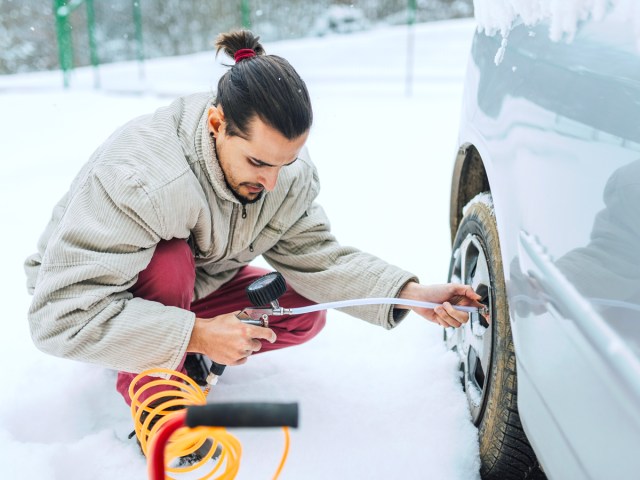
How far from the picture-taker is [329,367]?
197 centimetres

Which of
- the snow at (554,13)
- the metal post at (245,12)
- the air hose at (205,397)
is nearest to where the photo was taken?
the snow at (554,13)

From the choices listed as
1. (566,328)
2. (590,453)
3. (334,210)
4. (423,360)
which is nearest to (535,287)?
(566,328)

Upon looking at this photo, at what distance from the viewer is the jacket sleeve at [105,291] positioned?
4.29ft

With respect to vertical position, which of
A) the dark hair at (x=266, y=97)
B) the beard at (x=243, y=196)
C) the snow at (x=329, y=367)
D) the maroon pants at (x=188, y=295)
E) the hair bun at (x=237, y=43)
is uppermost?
the hair bun at (x=237, y=43)

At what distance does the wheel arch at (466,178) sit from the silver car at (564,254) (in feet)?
1.26

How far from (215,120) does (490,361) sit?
78 cm

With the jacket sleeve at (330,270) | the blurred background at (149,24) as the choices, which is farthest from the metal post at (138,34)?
the jacket sleeve at (330,270)

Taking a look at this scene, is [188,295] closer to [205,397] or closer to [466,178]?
[205,397]

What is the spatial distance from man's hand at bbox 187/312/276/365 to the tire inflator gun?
0.16 ft

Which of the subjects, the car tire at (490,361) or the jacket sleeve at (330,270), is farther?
the jacket sleeve at (330,270)

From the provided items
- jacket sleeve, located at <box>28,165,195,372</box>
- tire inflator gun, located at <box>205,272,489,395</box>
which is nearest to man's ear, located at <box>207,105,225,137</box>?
jacket sleeve, located at <box>28,165,195,372</box>

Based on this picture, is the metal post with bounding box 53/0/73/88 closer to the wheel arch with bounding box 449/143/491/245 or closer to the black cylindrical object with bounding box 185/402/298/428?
the wheel arch with bounding box 449/143/491/245

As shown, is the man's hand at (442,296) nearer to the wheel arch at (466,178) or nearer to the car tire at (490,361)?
the car tire at (490,361)

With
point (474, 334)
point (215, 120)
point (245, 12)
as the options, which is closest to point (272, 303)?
point (215, 120)
